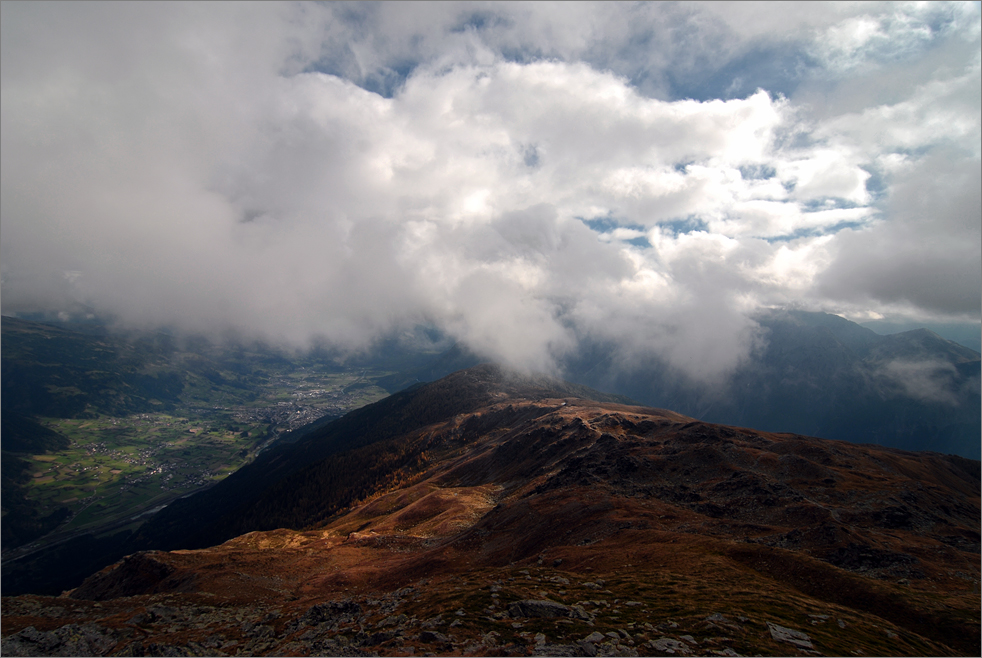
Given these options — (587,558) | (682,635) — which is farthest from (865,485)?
(682,635)

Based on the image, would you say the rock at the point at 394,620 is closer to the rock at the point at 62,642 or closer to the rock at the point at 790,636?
the rock at the point at 62,642

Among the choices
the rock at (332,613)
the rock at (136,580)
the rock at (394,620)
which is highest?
the rock at (394,620)

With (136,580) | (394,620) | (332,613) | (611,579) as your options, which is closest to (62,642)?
(332,613)

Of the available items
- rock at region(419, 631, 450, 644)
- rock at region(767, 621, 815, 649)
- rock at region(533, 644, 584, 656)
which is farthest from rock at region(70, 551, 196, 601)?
rock at region(767, 621, 815, 649)

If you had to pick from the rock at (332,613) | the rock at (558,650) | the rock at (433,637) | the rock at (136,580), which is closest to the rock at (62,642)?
the rock at (332,613)

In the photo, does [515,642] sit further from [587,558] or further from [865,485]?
[865,485]

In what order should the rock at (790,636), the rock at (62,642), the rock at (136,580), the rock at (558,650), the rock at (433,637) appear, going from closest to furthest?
the rock at (558,650), the rock at (790,636), the rock at (433,637), the rock at (62,642), the rock at (136,580)

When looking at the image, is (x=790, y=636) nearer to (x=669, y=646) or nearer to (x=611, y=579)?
(x=669, y=646)

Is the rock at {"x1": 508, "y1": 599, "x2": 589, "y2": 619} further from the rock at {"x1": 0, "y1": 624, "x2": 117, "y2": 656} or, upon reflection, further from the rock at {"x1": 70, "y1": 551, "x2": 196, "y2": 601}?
the rock at {"x1": 70, "y1": 551, "x2": 196, "y2": 601}
